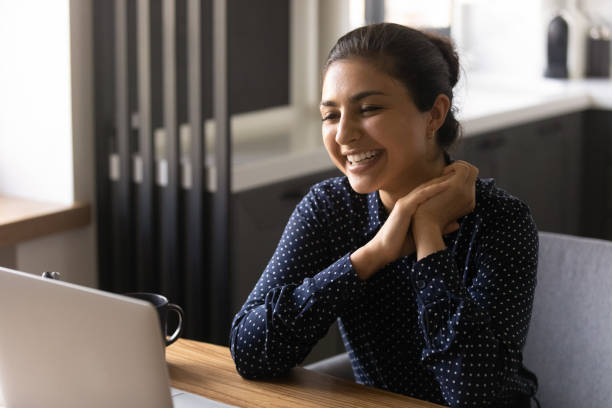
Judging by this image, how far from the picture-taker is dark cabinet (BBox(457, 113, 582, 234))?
10.8 feet

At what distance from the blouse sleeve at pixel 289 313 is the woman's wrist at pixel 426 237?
0.34 feet

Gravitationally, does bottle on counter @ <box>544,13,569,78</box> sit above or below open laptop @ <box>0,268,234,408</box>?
above

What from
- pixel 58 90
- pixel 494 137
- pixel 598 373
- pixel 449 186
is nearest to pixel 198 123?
pixel 58 90

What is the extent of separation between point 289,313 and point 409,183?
1.01 ft

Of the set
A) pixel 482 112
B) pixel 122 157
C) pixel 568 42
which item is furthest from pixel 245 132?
pixel 568 42

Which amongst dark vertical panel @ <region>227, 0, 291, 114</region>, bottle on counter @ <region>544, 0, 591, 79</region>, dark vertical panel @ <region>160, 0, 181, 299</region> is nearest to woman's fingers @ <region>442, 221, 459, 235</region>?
dark vertical panel @ <region>160, 0, 181, 299</region>

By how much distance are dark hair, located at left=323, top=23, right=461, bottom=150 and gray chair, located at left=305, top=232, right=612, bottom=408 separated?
1.26ft

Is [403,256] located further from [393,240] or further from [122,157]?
[122,157]

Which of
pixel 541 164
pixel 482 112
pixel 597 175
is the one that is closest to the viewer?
pixel 482 112

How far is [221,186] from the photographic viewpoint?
88.0 inches

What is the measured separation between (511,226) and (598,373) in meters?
0.35

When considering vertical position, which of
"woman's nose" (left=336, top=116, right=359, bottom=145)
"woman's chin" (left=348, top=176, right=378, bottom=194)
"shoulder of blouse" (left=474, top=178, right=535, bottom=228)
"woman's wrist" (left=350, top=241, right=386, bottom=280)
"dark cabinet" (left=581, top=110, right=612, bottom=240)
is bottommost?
"dark cabinet" (left=581, top=110, right=612, bottom=240)

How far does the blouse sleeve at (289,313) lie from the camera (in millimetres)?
1385

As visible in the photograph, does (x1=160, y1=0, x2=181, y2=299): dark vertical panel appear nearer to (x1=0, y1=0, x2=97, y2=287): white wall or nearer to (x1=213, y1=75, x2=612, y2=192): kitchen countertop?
(x1=213, y1=75, x2=612, y2=192): kitchen countertop
